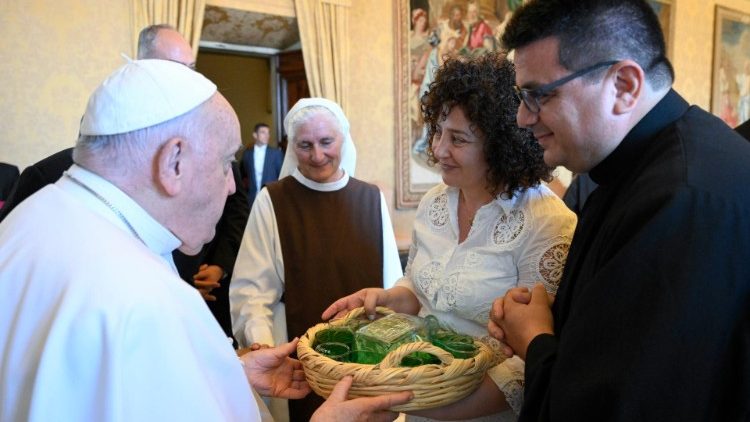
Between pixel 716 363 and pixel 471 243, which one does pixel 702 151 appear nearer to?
pixel 716 363

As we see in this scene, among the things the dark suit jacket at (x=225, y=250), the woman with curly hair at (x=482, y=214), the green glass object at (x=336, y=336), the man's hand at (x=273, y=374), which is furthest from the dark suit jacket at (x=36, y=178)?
the green glass object at (x=336, y=336)

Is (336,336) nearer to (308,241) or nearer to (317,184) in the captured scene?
(308,241)

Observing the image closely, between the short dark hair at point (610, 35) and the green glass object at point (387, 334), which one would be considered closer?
the short dark hair at point (610, 35)

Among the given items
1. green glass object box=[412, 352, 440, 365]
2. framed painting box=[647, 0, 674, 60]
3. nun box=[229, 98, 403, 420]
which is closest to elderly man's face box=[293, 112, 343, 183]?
nun box=[229, 98, 403, 420]

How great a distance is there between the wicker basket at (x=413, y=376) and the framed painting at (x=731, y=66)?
11.6m

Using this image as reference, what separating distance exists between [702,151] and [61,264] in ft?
3.86

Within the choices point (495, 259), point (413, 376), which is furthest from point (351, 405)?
point (495, 259)

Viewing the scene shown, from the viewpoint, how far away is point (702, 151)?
1.00 metres

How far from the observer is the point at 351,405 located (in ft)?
Result: 4.01

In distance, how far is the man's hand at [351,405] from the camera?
1.20 m

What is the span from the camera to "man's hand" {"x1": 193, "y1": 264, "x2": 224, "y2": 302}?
2.90 metres

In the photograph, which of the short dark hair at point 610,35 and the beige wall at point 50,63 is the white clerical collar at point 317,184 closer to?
the short dark hair at point 610,35

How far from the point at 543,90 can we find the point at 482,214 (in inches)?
24.0

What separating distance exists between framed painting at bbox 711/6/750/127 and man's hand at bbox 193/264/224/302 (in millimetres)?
11014
